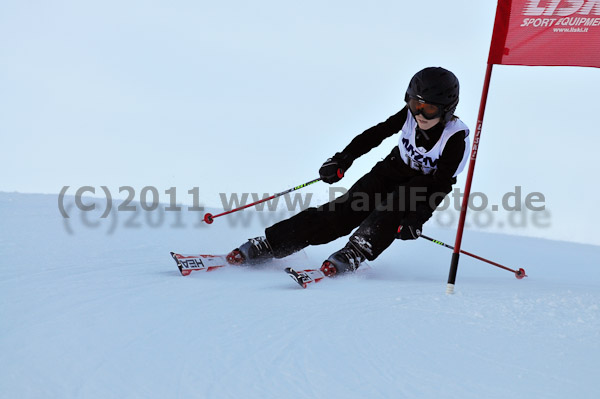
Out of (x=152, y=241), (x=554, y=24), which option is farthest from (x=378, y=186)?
(x=152, y=241)

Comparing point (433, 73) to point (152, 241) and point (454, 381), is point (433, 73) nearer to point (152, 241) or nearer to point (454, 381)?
point (454, 381)

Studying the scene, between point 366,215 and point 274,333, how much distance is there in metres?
1.91

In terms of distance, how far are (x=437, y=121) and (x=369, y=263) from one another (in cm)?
138

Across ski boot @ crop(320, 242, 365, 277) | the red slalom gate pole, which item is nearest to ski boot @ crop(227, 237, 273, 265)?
ski boot @ crop(320, 242, 365, 277)

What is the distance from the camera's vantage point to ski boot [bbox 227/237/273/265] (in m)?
4.12

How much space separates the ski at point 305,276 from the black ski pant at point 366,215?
445 millimetres

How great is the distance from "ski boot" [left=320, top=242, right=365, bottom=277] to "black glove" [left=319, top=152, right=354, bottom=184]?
0.50 meters

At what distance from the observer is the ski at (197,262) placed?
3730 mm

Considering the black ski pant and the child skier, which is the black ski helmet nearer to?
the child skier

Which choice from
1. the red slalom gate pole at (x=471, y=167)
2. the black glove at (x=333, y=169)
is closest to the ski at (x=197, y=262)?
the black glove at (x=333, y=169)

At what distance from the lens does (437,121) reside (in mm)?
3953

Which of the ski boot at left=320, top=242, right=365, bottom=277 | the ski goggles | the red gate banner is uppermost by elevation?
the red gate banner

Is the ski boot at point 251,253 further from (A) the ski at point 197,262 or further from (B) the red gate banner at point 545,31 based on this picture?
(B) the red gate banner at point 545,31

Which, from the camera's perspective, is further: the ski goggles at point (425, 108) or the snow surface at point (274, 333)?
the ski goggles at point (425, 108)
